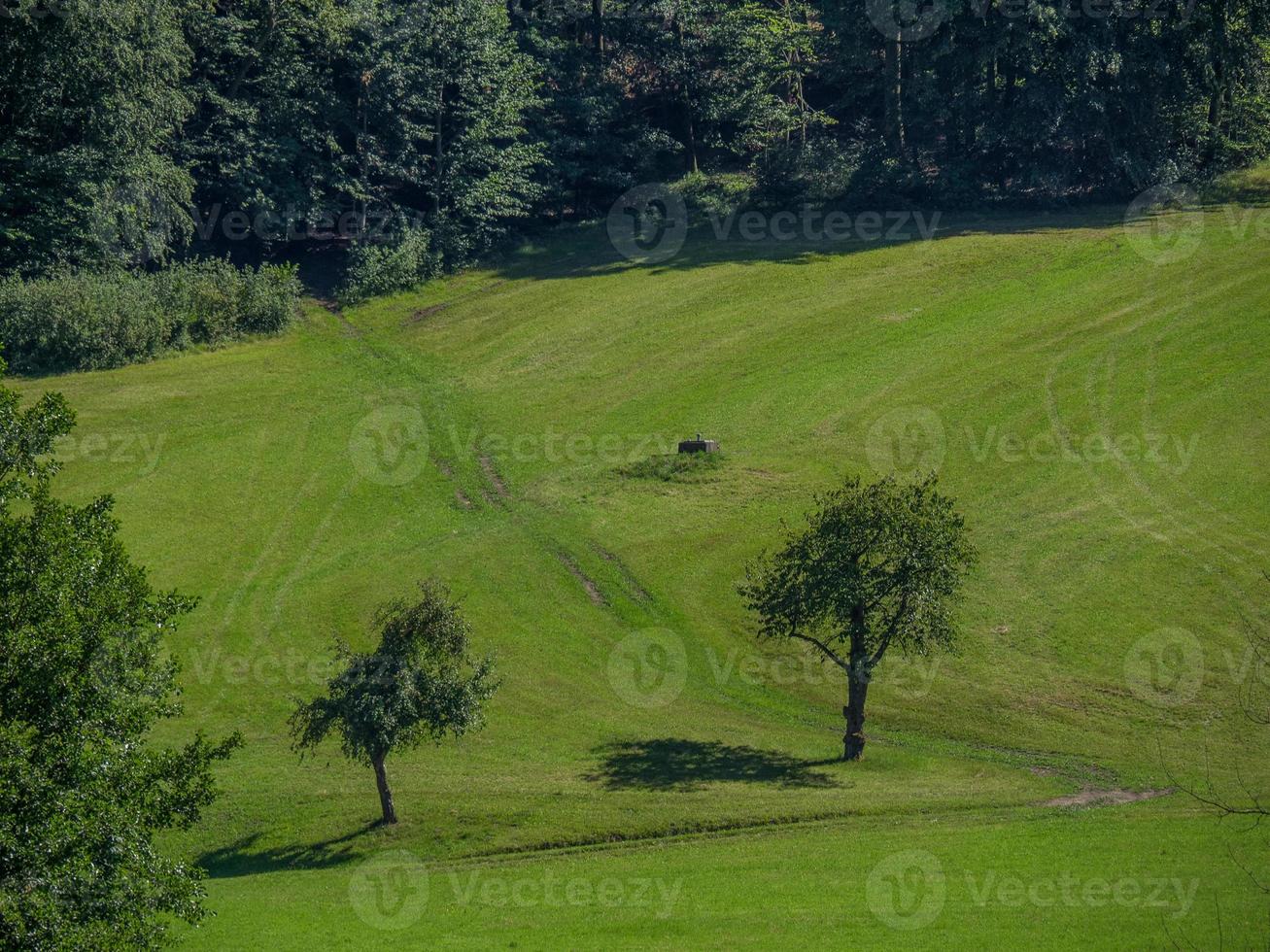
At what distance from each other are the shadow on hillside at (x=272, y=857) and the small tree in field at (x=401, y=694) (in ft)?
6.45

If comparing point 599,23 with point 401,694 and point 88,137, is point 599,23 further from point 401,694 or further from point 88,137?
point 401,694

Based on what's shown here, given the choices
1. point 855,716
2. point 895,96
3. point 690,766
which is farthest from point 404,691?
point 895,96

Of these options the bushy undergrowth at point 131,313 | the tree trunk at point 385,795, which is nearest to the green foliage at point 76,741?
the tree trunk at point 385,795

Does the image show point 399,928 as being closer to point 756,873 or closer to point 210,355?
point 756,873

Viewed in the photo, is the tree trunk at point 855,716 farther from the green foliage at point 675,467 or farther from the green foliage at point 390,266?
the green foliage at point 390,266

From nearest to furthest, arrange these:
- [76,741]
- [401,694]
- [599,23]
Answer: [76,741] → [401,694] → [599,23]

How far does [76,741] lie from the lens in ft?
103

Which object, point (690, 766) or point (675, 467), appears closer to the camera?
point (690, 766)

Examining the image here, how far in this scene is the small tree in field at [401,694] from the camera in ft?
150

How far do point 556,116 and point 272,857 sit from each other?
84.2 metres

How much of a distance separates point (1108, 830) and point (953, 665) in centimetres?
1608

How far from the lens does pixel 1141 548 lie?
64750 millimetres

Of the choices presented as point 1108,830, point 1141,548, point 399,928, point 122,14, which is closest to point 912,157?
point 1141,548

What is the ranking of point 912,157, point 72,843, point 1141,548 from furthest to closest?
point 912,157 < point 1141,548 < point 72,843
